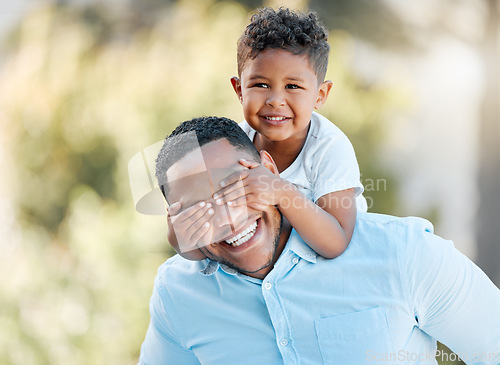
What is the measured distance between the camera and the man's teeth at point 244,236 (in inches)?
49.3

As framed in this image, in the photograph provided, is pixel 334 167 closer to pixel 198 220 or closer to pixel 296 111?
pixel 296 111

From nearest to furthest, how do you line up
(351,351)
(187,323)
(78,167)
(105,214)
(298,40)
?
(351,351)
(187,323)
(298,40)
(105,214)
(78,167)

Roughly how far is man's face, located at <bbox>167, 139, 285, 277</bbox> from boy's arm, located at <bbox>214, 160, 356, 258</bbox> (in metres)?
0.03

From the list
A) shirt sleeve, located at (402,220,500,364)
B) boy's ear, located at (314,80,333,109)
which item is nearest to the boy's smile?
boy's ear, located at (314,80,333,109)

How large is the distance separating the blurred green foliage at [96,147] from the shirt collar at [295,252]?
2.07m

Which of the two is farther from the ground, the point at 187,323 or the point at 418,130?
the point at 418,130

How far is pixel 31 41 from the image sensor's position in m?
4.02

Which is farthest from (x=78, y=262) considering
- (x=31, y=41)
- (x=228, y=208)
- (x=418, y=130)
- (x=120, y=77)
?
(x=228, y=208)

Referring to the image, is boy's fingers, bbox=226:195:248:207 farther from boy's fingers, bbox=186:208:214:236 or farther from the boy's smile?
the boy's smile

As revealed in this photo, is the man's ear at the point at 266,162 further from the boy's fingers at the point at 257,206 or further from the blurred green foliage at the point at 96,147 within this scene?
the blurred green foliage at the point at 96,147

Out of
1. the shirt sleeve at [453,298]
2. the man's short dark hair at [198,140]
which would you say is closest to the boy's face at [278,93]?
the man's short dark hair at [198,140]

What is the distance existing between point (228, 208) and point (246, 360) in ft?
1.16

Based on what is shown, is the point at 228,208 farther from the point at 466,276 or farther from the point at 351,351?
the point at 466,276

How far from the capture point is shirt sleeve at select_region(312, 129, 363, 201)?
1462 mm
